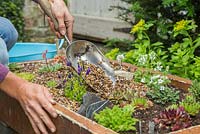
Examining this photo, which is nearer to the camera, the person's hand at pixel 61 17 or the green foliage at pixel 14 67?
the person's hand at pixel 61 17

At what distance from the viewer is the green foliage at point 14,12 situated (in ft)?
17.7

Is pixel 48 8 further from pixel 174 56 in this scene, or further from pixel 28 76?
pixel 174 56

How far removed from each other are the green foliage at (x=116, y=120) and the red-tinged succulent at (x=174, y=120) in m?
0.12

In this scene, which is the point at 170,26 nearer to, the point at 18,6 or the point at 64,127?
the point at 64,127

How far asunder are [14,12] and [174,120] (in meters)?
3.70

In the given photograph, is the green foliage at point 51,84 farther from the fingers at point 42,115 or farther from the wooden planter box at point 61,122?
the fingers at point 42,115

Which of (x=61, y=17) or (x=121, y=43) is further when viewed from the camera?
(x=121, y=43)

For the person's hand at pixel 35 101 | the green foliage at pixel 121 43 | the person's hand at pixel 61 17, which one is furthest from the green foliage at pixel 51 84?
the green foliage at pixel 121 43

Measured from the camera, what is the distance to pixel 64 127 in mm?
2043

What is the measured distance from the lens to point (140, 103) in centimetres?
237

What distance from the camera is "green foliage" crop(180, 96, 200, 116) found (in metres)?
2.22

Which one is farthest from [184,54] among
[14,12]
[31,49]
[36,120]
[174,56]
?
[14,12]

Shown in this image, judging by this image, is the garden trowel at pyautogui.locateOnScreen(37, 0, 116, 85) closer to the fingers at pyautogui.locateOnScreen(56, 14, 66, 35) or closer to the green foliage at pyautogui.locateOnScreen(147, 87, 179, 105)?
the fingers at pyautogui.locateOnScreen(56, 14, 66, 35)

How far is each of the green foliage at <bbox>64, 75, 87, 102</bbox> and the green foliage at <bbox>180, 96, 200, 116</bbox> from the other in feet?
1.69
